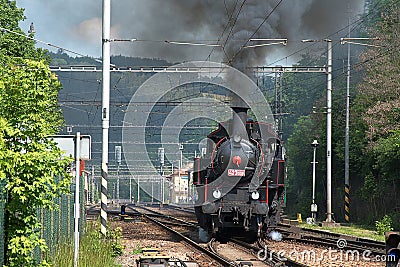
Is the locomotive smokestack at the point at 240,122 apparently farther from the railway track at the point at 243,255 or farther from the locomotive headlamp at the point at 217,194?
the railway track at the point at 243,255

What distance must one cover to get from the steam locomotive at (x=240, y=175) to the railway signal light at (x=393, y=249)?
37.9 feet

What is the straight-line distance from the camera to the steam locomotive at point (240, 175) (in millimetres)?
18688

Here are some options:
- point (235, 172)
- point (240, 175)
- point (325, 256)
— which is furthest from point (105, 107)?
point (325, 256)

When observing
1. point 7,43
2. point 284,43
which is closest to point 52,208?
point 284,43

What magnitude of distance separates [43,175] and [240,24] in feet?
48.7

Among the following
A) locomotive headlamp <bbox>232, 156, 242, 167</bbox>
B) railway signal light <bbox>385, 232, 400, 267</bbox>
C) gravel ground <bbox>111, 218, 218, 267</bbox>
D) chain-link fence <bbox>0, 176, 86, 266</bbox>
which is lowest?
gravel ground <bbox>111, 218, 218, 267</bbox>

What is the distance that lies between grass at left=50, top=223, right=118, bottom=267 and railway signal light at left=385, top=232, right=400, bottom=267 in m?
6.17

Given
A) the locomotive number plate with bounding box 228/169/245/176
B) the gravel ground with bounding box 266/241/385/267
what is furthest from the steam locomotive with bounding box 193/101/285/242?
the gravel ground with bounding box 266/241/385/267

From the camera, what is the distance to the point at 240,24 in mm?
21781

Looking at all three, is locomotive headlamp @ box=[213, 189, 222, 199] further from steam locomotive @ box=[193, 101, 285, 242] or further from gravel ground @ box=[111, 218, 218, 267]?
gravel ground @ box=[111, 218, 218, 267]

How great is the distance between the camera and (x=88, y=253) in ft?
44.4

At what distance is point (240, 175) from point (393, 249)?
1217 cm

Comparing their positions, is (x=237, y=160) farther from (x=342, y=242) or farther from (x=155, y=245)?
(x=342, y=242)

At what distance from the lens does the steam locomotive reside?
61.3ft
